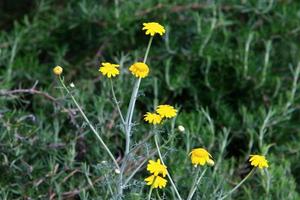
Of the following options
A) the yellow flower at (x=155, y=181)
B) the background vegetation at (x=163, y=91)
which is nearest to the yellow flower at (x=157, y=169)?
the yellow flower at (x=155, y=181)

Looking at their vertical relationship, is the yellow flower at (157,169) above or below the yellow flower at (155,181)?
above

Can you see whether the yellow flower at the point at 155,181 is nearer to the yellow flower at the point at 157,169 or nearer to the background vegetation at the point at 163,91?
the yellow flower at the point at 157,169

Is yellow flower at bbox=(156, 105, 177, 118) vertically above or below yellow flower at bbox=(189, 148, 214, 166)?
above

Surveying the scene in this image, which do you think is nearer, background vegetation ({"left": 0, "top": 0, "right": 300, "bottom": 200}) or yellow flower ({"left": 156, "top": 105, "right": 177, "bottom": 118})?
yellow flower ({"left": 156, "top": 105, "right": 177, "bottom": 118})

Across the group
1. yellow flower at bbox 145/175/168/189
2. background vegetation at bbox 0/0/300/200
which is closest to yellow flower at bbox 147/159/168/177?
yellow flower at bbox 145/175/168/189

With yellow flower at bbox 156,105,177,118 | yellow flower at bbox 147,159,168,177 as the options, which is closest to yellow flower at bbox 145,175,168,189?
yellow flower at bbox 147,159,168,177

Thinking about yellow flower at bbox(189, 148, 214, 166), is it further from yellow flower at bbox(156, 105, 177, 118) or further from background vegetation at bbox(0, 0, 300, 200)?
background vegetation at bbox(0, 0, 300, 200)

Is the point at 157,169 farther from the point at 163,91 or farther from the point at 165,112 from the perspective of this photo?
the point at 163,91

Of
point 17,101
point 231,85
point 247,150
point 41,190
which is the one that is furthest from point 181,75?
point 41,190
